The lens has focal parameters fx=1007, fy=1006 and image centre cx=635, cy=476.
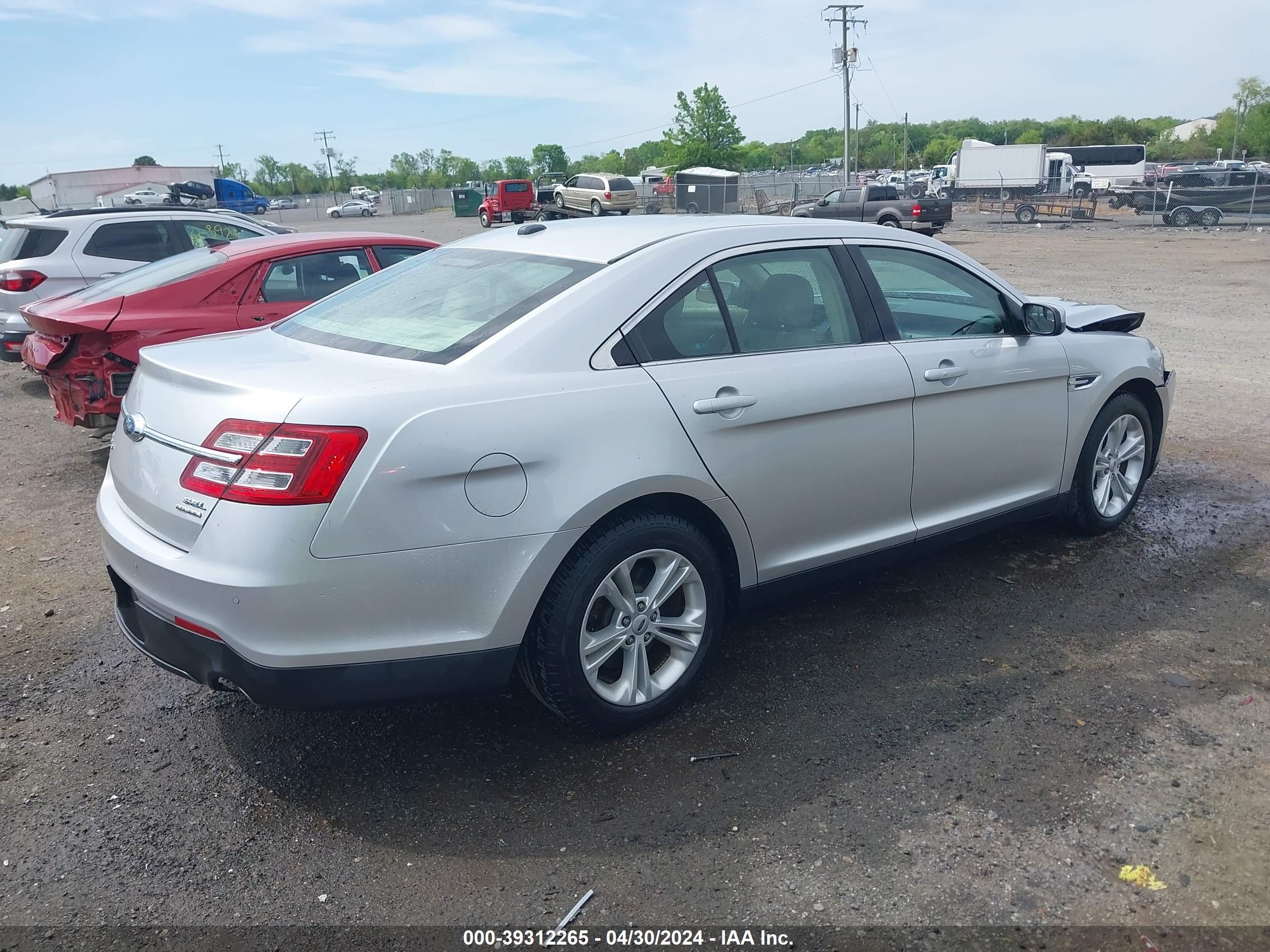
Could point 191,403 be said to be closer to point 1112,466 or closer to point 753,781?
point 753,781

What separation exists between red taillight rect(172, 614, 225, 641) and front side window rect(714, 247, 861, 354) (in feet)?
6.57

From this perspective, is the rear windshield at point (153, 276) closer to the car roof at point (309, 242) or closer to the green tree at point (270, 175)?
the car roof at point (309, 242)

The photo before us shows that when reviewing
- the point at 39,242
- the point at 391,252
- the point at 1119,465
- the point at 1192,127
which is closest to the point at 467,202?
the point at 39,242

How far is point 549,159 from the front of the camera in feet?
→ 458

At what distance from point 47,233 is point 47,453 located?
10.6 ft

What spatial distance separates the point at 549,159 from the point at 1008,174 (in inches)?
3917

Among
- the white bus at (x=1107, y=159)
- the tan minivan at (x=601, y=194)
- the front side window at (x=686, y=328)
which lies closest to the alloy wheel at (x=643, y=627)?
the front side window at (x=686, y=328)

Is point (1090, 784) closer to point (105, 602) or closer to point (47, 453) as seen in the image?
point (105, 602)

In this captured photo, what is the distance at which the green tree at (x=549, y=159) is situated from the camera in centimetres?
13825

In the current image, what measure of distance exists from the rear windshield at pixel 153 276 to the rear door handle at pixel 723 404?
4.52 meters

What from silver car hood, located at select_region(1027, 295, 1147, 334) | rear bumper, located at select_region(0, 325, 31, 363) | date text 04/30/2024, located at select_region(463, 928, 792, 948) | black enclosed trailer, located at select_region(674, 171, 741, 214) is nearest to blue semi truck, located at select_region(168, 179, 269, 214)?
black enclosed trailer, located at select_region(674, 171, 741, 214)

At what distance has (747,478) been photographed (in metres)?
3.54

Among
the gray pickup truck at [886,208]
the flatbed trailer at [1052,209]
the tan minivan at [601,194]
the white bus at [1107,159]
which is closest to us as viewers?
the gray pickup truck at [886,208]

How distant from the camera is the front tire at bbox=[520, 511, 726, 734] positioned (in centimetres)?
311
